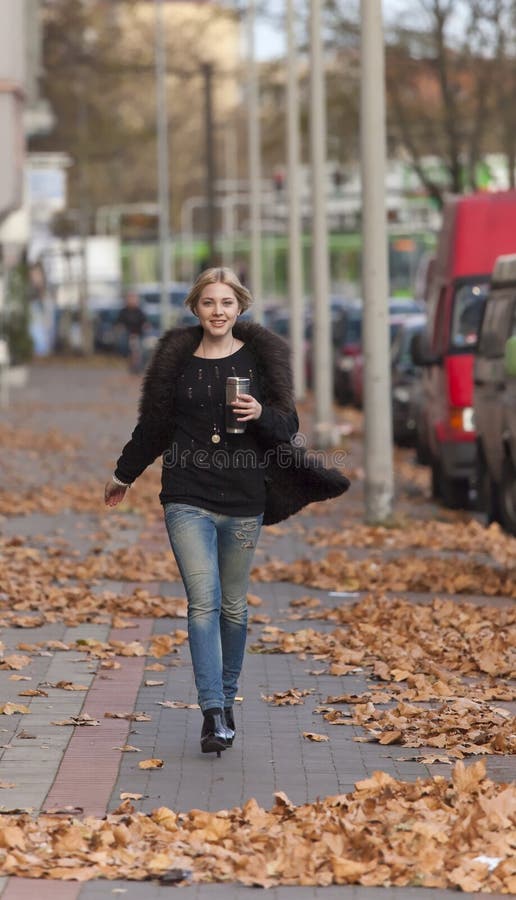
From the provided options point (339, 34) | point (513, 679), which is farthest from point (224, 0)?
point (513, 679)

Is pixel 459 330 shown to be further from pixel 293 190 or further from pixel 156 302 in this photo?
pixel 156 302

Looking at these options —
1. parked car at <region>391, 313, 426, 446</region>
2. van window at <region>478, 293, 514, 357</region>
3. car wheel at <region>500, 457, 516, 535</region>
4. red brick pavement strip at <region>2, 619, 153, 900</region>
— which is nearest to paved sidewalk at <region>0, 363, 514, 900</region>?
red brick pavement strip at <region>2, 619, 153, 900</region>

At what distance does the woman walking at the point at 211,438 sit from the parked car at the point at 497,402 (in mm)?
7113

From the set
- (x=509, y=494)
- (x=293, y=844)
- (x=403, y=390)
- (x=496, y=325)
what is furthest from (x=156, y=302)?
(x=293, y=844)

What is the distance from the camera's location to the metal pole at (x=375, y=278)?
16344 millimetres

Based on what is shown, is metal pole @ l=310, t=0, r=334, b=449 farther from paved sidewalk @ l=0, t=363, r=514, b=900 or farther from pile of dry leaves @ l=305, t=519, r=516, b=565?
paved sidewalk @ l=0, t=363, r=514, b=900

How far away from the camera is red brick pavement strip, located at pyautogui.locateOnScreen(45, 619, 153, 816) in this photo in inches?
265

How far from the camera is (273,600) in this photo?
1182 centimetres

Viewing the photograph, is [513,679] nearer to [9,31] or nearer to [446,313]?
[446,313]

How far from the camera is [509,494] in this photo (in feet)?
50.4

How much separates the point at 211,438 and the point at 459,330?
1159 cm

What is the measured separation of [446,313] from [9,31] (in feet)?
54.7

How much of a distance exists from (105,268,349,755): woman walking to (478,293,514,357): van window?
27.3 feet

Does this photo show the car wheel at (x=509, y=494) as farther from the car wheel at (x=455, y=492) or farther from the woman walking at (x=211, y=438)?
the woman walking at (x=211, y=438)
